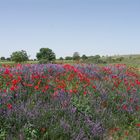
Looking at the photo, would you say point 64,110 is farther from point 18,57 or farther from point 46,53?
point 46,53

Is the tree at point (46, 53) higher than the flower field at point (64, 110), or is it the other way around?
the tree at point (46, 53)

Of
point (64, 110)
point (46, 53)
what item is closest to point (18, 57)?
point (46, 53)

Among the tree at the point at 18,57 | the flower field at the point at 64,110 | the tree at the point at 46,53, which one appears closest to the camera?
the flower field at the point at 64,110

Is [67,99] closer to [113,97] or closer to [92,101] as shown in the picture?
[92,101]

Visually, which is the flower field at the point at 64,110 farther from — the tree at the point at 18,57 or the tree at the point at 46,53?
the tree at the point at 46,53

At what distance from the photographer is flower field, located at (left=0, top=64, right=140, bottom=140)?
511 cm

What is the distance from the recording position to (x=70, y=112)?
5770 millimetres

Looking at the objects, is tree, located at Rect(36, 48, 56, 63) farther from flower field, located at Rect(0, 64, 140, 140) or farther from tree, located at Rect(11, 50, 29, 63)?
flower field, located at Rect(0, 64, 140, 140)

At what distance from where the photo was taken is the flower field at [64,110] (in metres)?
5.11

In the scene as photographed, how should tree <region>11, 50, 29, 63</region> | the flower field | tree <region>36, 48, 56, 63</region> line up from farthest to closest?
1. tree <region>36, 48, 56, 63</region>
2. tree <region>11, 50, 29, 63</region>
3. the flower field

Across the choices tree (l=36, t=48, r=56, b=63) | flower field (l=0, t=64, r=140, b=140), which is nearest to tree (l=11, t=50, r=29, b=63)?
tree (l=36, t=48, r=56, b=63)

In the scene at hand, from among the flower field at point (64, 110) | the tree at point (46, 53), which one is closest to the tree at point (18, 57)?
the tree at point (46, 53)

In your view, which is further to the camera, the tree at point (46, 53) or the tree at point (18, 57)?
the tree at point (46, 53)

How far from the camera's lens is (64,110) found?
5.83 m
